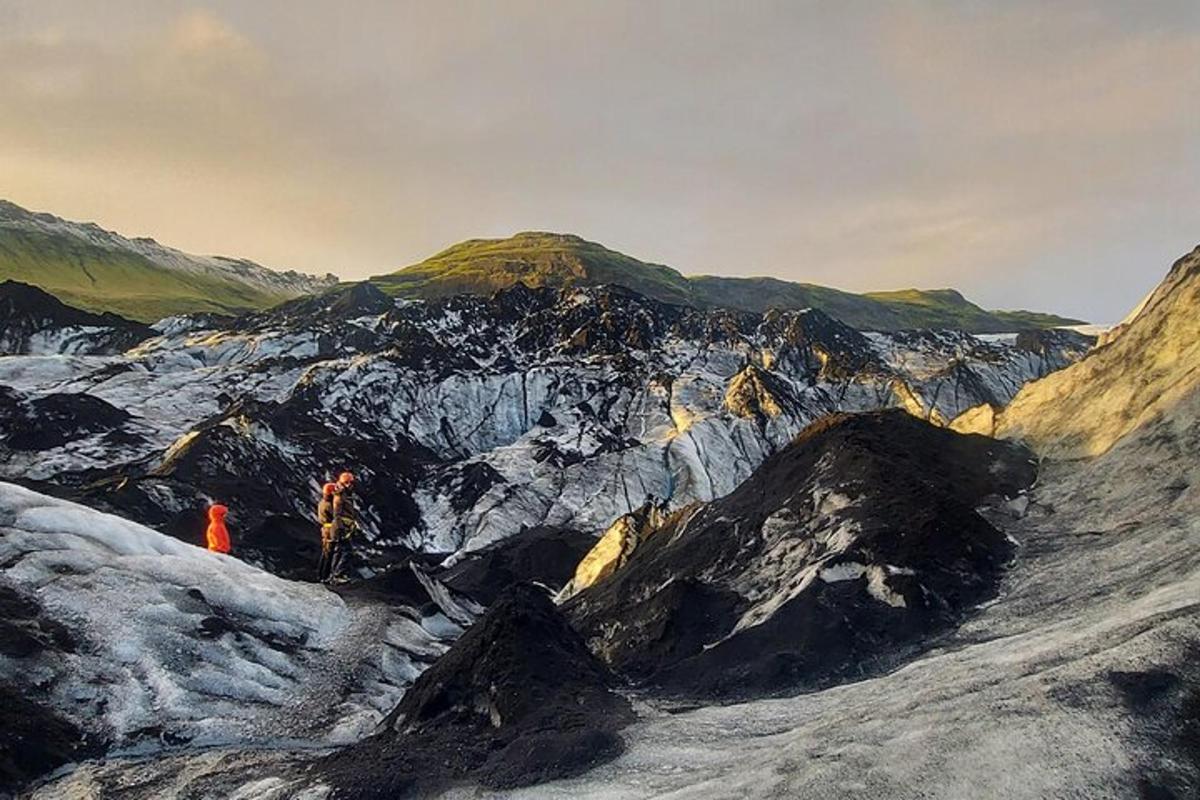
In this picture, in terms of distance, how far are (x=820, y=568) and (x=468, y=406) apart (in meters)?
67.9

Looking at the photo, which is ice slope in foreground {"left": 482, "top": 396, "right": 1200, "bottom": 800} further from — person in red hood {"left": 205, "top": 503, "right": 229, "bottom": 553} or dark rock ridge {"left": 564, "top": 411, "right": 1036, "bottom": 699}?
person in red hood {"left": 205, "top": 503, "right": 229, "bottom": 553}

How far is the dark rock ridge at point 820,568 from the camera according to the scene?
1720 centimetres

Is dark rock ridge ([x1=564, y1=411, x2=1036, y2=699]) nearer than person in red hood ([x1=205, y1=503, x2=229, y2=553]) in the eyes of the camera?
Yes

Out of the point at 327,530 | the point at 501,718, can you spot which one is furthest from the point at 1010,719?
the point at 327,530

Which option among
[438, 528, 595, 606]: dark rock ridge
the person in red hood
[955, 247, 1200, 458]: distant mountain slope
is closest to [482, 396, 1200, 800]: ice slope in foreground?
[955, 247, 1200, 458]: distant mountain slope

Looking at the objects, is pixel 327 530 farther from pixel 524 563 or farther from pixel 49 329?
pixel 49 329

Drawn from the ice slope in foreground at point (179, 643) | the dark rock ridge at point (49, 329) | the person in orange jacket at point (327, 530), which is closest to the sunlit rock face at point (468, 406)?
the dark rock ridge at point (49, 329)

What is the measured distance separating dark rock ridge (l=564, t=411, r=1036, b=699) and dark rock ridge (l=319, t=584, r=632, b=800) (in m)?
2.91

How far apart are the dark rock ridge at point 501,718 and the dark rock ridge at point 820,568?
2914mm

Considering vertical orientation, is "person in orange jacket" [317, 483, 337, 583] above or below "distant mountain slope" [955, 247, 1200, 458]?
below

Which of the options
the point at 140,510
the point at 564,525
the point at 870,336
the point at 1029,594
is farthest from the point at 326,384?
the point at 870,336

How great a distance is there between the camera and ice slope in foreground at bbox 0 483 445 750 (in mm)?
15758

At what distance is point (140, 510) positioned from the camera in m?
41.2

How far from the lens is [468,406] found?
279ft
